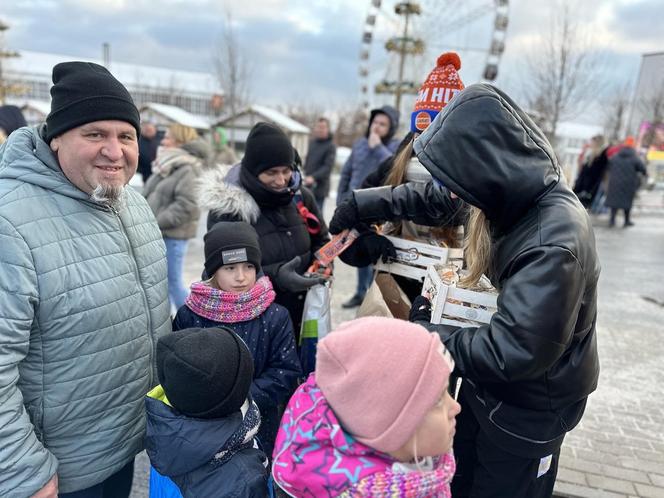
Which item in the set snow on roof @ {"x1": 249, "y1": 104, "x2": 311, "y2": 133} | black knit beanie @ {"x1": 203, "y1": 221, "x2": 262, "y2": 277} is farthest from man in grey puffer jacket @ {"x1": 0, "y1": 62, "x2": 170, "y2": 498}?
snow on roof @ {"x1": 249, "y1": 104, "x2": 311, "y2": 133}

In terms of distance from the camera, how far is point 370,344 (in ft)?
3.98

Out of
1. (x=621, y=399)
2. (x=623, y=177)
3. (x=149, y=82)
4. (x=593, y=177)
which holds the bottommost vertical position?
(x=621, y=399)

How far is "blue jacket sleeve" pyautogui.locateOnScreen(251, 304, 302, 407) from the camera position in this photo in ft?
6.92

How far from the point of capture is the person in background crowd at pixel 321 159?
8102 millimetres

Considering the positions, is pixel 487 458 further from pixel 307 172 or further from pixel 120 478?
pixel 307 172

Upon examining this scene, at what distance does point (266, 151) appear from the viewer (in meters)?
2.62

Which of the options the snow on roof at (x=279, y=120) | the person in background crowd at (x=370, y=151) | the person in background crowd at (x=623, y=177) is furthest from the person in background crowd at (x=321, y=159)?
the snow on roof at (x=279, y=120)

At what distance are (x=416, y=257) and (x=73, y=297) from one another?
5.18 feet

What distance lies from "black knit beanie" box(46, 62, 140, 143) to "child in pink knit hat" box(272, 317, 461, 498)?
113 cm

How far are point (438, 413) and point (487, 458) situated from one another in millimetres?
765

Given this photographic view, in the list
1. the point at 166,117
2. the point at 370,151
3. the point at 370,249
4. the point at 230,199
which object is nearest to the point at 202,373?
the point at 370,249

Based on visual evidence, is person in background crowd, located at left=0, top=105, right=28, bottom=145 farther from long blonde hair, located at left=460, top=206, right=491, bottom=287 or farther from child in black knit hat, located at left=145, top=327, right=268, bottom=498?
long blonde hair, located at left=460, top=206, right=491, bottom=287

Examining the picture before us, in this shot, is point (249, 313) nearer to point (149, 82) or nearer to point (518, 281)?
point (518, 281)

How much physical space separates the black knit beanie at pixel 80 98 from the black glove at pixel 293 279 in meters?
1.25
